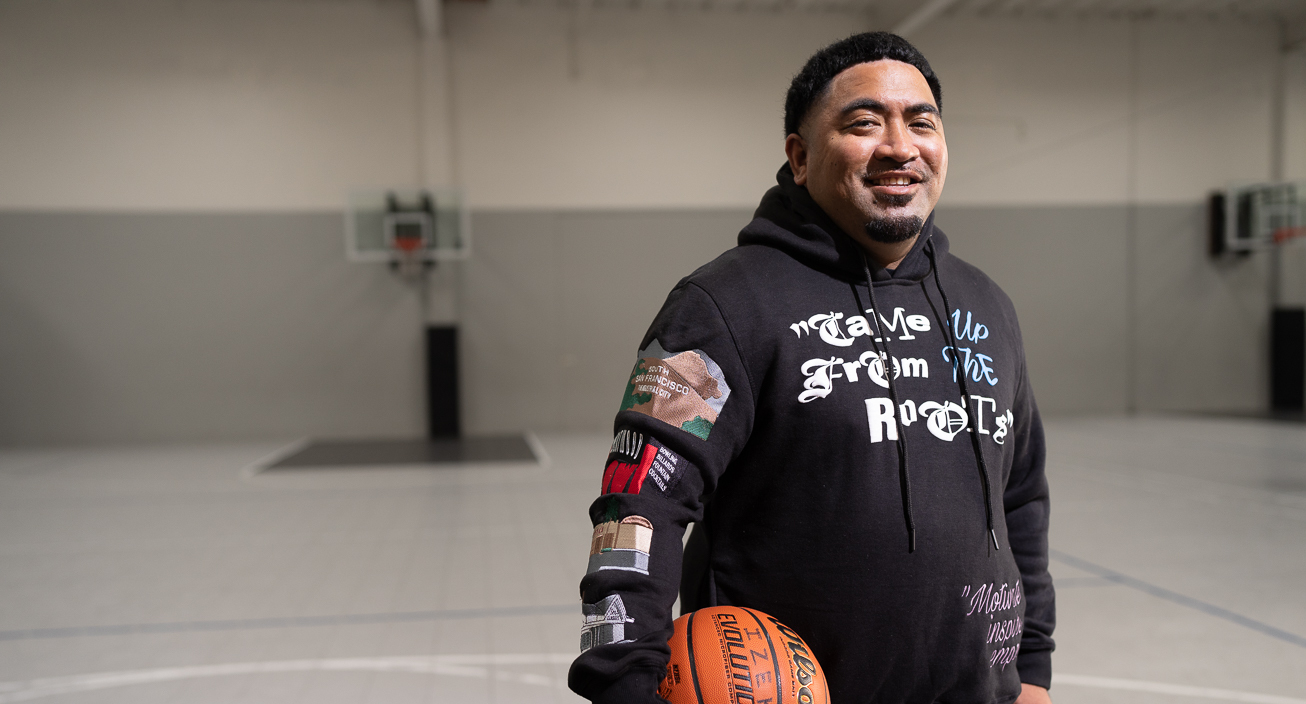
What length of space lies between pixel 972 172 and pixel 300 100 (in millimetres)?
7287

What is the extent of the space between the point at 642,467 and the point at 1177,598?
3038 mm

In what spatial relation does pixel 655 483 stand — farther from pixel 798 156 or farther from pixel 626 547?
pixel 798 156

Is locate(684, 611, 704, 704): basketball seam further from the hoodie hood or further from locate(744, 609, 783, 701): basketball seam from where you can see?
the hoodie hood

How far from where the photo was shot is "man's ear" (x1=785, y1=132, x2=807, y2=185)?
1.15 meters

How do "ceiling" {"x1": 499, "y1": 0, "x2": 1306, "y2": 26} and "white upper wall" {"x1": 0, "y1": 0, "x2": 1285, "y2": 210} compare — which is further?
"ceiling" {"x1": 499, "y1": 0, "x2": 1306, "y2": 26}

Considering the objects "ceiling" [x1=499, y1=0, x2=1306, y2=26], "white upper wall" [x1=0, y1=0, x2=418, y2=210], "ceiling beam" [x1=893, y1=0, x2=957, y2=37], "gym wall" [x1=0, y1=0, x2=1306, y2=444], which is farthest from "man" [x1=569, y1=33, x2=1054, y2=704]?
"ceiling" [x1=499, y1=0, x2=1306, y2=26]

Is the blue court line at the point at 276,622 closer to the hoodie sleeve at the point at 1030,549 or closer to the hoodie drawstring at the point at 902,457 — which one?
the hoodie sleeve at the point at 1030,549

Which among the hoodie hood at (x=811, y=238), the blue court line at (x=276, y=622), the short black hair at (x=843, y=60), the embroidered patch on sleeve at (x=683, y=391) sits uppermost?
the short black hair at (x=843, y=60)

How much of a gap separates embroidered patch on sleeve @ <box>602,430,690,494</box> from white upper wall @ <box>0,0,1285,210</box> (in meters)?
8.43

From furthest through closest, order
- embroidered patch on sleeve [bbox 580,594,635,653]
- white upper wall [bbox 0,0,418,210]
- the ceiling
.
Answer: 1. the ceiling
2. white upper wall [bbox 0,0,418,210]
3. embroidered patch on sleeve [bbox 580,594,635,653]

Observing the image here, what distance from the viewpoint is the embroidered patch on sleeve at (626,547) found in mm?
917

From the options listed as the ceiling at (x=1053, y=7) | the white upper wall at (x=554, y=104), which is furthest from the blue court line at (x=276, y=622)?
the ceiling at (x=1053, y=7)

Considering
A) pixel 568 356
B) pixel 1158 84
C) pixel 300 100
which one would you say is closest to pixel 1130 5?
pixel 1158 84

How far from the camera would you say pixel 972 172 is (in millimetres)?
9734
